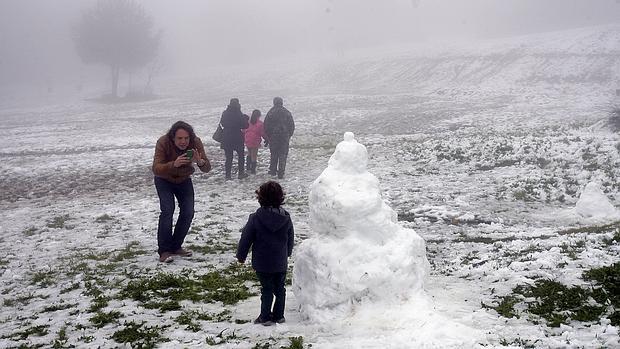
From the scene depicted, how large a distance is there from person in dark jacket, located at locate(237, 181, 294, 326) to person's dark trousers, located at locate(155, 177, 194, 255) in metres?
3.12

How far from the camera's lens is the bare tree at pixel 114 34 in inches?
2203

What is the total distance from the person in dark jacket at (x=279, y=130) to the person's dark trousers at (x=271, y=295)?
397 inches

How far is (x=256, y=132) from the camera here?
1644 cm

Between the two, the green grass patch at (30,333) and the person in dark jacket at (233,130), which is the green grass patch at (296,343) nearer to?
the green grass patch at (30,333)

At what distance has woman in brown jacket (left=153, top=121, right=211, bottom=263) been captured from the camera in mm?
8008

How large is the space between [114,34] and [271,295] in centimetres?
5754

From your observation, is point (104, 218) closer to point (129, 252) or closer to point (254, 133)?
point (129, 252)

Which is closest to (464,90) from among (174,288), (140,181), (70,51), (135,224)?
(140,181)

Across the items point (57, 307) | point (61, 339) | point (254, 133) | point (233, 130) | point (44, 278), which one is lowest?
point (44, 278)

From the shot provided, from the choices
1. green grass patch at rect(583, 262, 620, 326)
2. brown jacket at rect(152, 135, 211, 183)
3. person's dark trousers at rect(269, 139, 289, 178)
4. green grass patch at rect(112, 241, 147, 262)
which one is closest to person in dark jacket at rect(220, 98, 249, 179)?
person's dark trousers at rect(269, 139, 289, 178)

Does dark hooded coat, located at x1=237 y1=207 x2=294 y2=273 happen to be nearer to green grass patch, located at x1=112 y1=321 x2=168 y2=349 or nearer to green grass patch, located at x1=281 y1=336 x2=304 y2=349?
green grass patch, located at x1=281 y1=336 x2=304 y2=349

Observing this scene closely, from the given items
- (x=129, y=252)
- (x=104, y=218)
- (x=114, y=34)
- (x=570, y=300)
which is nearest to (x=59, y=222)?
(x=104, y=218)

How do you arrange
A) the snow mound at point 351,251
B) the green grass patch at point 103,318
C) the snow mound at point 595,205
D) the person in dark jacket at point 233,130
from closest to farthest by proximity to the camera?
the snow mound at point 351,251, the green grass patch at point 103,318, the snow mound at point 595,205, the person in dark jacket at point 233,130

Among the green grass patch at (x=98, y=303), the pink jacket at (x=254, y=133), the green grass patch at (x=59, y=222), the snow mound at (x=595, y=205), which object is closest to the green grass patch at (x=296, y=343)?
the green grass patch at (x=98, y=303)
